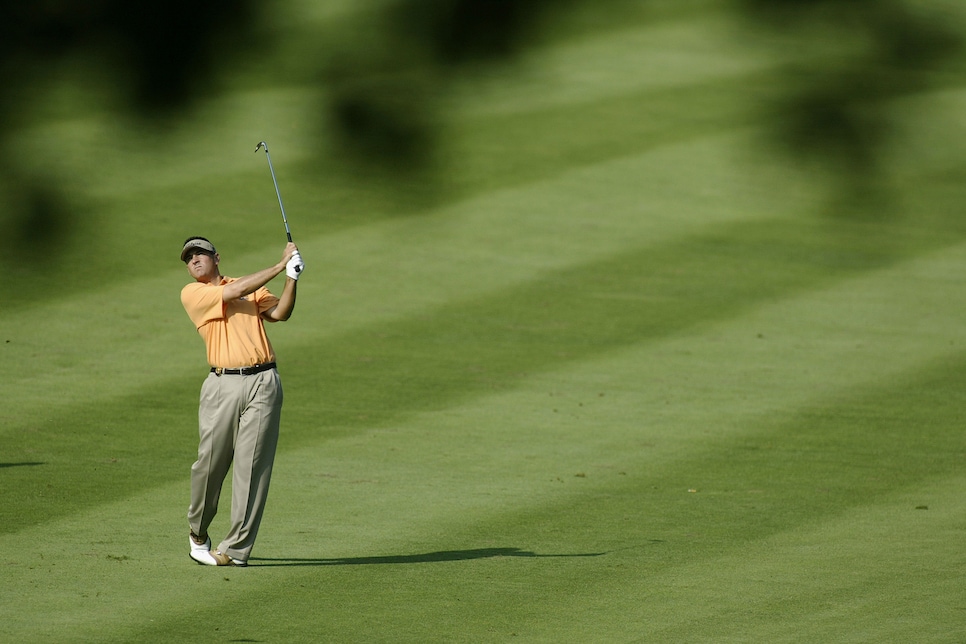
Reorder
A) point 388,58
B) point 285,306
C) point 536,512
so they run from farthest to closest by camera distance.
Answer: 1. point 536,512
2. point 285,306
3. point 388,58

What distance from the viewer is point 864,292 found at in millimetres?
15594

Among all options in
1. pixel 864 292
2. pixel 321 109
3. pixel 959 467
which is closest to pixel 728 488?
pixel 959 467

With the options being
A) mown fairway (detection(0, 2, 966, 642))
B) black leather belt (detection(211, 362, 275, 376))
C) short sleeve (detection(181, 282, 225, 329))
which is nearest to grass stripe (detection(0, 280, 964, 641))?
mown fairway (detection(0, 2, 966, 642))

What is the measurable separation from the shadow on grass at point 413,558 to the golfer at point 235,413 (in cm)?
24

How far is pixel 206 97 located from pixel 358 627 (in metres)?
4.73

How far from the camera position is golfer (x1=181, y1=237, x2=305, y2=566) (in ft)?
25.9

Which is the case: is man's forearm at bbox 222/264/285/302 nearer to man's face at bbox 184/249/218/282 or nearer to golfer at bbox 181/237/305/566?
golfer at bbox 181/237/305/566

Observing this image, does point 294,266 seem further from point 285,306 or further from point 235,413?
point 235,413

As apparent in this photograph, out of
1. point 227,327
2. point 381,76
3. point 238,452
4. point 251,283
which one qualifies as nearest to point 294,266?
point 251,283

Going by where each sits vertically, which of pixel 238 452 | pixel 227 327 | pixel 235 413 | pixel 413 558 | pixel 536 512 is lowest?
pixel 536 512

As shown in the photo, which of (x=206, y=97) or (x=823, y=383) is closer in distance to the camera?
(x=206, y=97)

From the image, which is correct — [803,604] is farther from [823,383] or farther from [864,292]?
[864,292]

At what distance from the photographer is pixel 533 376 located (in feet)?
41.9

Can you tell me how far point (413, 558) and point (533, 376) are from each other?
4.79 metres
